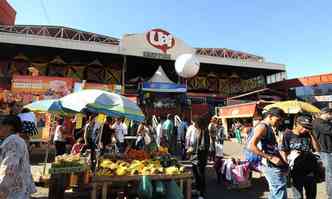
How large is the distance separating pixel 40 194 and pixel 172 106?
12189 mm

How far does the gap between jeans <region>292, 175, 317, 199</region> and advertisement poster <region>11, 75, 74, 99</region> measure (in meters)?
13.3

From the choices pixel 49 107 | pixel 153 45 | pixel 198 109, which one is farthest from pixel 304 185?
pixel 153 45

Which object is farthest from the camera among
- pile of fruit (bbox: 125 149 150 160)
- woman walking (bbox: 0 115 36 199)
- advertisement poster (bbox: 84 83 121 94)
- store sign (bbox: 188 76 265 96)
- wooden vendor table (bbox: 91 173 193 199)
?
store sign (bbox: 188 76 265 96)

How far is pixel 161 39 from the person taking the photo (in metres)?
18.4

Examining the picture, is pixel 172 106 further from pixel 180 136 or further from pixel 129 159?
pixel 129 159

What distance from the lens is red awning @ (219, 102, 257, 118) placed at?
15.5 metres

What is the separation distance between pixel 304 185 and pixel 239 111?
42.6ft

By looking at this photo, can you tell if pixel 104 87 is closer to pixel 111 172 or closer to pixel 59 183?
pixel 59 183

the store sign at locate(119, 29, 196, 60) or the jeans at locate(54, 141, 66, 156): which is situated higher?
the store sign at locate(119, 29, 196, 60)

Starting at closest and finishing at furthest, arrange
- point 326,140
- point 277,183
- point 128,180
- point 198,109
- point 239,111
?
point 277,183 → point 326,140 → point 128,180 → point 239,111 → point 198,109

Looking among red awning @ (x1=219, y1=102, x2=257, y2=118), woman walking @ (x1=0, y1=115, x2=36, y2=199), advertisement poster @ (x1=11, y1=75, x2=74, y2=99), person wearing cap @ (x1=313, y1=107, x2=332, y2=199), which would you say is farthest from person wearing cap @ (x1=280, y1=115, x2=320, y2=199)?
advertisement poster @ (x1=11, y1=75, x2=74, y2=99)

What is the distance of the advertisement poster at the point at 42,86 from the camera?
13836 millimetres

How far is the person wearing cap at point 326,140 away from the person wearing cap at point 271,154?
146 centimetres

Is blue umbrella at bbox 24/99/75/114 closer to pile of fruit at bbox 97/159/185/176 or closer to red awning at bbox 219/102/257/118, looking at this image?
pile of fruit at bbox 97/159/185/176
